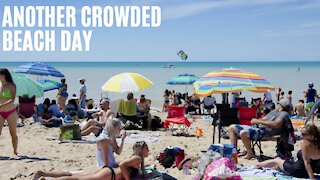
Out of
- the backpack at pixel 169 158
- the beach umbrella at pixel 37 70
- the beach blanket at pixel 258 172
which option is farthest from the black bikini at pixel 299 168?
the beach umbrella at pixel 37 70

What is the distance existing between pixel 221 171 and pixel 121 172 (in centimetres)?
105

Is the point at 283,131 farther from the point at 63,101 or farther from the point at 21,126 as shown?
the point at 63,101

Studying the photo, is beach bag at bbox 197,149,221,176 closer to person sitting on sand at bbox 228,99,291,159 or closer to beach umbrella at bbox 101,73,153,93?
person sitting on sand at bbox 228,99,291,159

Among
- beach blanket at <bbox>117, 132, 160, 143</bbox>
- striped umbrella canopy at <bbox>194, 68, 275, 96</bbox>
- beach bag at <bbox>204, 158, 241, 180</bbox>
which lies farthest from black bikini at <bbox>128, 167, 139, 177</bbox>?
beach blanket at <bbox>117, 132, 160, 143</bbox>

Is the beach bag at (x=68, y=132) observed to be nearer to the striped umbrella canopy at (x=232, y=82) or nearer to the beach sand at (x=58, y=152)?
the beach sand at (x=58, y=152)

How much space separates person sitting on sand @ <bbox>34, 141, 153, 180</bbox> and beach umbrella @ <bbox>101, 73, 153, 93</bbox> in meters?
5.32

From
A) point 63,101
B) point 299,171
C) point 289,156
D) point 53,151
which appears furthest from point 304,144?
point 63,101

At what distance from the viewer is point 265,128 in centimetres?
660

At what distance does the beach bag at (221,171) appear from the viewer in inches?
181

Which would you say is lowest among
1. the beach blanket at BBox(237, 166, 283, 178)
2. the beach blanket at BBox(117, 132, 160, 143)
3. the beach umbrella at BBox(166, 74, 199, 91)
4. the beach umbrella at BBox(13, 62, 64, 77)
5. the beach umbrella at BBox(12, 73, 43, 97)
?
the beach blanket at BBox(237, 166, 283, 178)

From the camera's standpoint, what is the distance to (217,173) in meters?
4.62

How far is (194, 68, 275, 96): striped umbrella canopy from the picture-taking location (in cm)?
739

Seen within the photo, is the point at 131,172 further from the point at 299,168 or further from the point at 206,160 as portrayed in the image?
the point at 299,168

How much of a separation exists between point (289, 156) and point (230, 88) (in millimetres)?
1761
